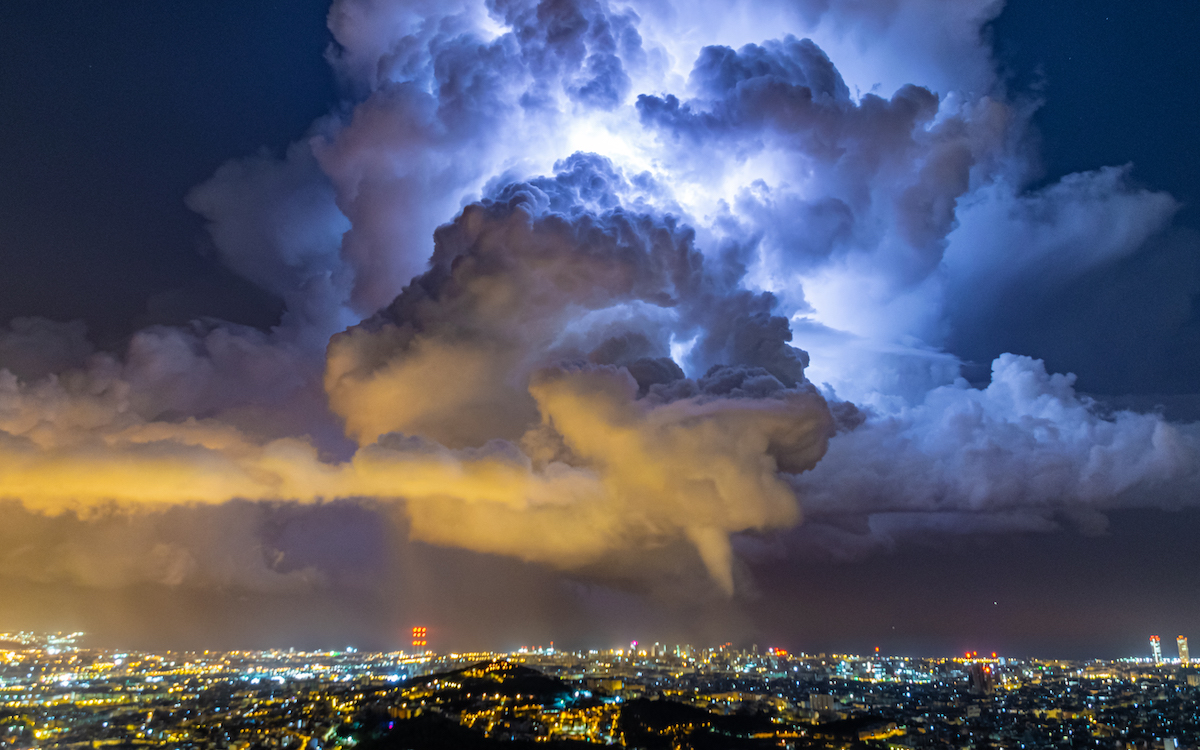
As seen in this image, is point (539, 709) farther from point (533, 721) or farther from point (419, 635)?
point (419, 635)

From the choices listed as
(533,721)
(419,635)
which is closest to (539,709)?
(533,721)

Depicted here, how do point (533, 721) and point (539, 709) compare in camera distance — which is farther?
point (539, 709)

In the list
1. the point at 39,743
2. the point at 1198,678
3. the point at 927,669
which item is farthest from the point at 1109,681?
the point at 39,743

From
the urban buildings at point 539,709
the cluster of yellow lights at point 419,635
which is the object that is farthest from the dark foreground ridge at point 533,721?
the cluster of yellow lights at point 419,635

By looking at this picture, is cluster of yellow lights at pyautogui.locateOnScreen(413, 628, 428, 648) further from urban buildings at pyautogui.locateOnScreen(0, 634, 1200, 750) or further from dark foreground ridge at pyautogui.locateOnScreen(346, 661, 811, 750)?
dark foreground ridge at pyautogui.locateOnScreen(346, 661, 811, 750)

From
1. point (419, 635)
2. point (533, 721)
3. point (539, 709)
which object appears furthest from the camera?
point (419, 635)

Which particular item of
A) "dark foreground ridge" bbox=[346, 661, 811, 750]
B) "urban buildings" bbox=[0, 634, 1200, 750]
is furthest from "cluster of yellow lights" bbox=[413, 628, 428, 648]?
"dark foreground ridge" bbox=[346, 661, 811, 750]

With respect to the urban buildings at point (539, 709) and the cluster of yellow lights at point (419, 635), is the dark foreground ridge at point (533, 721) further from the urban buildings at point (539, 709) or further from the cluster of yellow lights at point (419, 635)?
the cluster of yellow lights at point (419, 635)

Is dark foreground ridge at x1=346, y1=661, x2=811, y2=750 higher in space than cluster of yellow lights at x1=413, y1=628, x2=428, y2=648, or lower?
lower

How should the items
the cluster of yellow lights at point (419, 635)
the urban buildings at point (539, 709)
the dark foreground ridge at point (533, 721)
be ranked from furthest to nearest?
the cluster of yellow lights at point (419, 635) → the urban buildings at point (539, 709) → the dark foreground ridge at point (533, 721)

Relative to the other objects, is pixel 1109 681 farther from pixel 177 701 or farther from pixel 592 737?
pixel 177 701

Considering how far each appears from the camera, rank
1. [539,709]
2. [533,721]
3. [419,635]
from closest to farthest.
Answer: [533,721] → [539,709] → [419,635]
